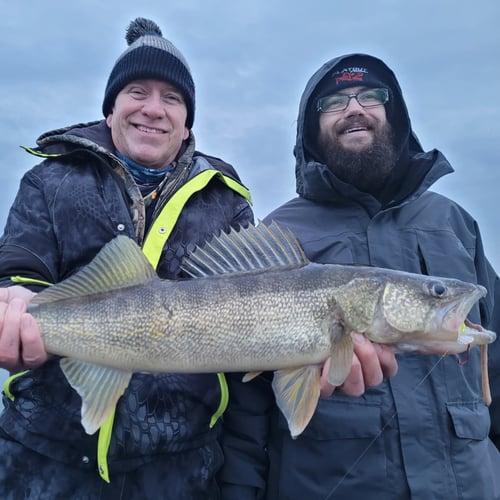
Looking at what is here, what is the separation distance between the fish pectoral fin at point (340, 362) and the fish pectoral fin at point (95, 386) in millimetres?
1109

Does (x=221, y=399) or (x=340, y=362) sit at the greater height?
(x=340, y=362)

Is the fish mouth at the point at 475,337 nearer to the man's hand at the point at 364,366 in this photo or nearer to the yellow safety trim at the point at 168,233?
the man's hand at the point at 364,366

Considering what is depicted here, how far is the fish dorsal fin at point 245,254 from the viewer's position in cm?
321

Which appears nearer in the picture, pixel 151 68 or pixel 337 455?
pixel 337 455

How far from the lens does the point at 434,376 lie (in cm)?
346

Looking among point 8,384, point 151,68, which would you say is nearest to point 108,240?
point 8,384

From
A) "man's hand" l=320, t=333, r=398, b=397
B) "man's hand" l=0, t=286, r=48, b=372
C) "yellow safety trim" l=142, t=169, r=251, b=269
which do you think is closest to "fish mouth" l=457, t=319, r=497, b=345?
"man's hand" l=320, t=333, r=398, b=397

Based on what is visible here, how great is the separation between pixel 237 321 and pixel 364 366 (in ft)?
2.45

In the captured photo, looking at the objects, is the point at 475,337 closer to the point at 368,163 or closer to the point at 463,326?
the point at 463,326

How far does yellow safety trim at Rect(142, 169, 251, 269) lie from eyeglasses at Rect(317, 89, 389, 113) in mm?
1438

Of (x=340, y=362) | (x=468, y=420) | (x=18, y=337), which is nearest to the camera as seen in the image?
(x=18, y=337)

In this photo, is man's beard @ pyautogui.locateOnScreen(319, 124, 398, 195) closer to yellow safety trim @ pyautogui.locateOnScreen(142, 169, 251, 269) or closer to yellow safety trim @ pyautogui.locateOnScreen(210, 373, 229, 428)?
yellow safety trim @ pyautogui.locateOnScreen(142, 169, 251, 269)

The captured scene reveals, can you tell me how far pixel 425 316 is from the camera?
310 centimetres

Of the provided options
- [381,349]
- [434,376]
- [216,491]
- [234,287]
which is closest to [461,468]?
[434,376]
